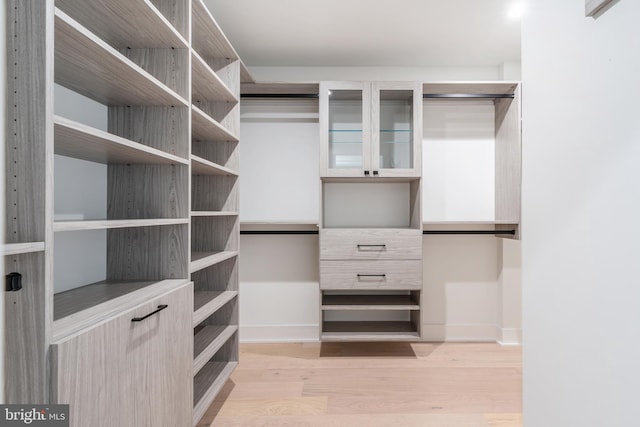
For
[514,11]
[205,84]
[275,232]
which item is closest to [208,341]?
[275,232]

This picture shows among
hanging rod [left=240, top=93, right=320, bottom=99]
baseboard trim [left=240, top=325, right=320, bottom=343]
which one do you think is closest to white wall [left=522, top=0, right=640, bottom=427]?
hanging rod [left=240, top=93, right=320, bottom=99]

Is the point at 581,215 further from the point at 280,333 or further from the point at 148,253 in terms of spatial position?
the point at 280,333

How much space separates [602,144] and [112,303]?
1.49 metres

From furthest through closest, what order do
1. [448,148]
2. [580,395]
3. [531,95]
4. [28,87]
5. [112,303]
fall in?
[448,148] < [531,95] < [112,303] < [580,395] < [28,87]

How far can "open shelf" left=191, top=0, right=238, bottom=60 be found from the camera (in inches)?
64.6

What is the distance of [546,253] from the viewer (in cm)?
116

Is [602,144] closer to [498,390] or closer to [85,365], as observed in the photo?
[85,365]

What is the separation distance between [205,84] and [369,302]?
1833 millimetres

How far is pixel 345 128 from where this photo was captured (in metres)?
2.62

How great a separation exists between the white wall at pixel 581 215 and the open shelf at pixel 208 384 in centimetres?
137

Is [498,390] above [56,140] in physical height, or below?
below

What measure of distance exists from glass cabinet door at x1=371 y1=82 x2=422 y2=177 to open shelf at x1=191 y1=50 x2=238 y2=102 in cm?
103

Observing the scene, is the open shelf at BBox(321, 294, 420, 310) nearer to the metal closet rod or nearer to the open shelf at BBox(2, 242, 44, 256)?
the metal closet rod

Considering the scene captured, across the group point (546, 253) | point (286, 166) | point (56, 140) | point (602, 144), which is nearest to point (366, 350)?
point (286, 166)
